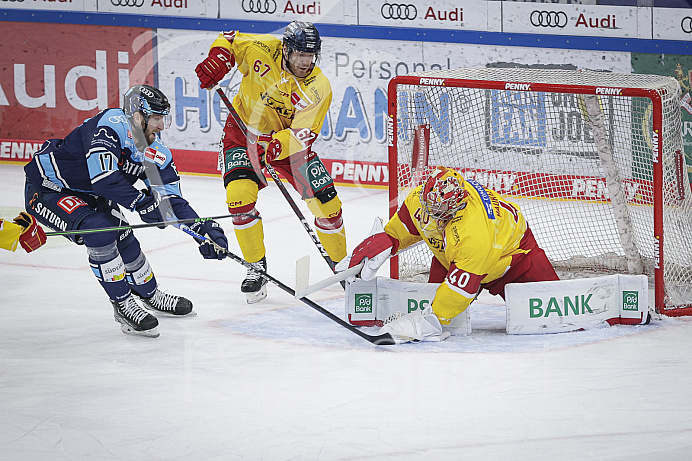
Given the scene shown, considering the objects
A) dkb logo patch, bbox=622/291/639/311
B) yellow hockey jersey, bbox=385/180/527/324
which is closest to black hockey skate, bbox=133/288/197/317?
yellow hockey jersey, bbox=385/180/527/324

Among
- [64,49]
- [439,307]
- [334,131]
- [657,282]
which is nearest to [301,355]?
[439,307]

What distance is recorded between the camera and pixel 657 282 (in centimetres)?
434

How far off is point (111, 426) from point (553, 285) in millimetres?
1980

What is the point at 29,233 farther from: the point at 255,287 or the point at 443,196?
the point at 443,196

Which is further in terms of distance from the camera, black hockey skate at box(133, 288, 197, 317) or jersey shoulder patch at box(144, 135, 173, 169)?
black hockey skate at box(133, 288, 197, 317)

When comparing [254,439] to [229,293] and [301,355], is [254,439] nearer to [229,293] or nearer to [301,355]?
[301,355]

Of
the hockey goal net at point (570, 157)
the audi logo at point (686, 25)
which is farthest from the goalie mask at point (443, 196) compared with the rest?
the audi logo at point (686, 25)

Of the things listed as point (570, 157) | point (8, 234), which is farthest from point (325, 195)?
Answer: point (570, 157)

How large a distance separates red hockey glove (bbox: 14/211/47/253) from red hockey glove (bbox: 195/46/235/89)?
109 cm

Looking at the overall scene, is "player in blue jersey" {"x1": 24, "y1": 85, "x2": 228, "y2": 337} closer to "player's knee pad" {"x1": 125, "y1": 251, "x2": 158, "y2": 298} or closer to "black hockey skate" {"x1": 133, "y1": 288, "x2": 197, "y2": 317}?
"player's knee pad" {"x1": 125, "y1": 251, "x2": 158, "y2": 298}

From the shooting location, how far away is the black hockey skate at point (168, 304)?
4.55 meters

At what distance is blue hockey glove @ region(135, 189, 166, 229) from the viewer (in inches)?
159

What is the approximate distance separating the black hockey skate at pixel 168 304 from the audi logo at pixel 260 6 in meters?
3.83

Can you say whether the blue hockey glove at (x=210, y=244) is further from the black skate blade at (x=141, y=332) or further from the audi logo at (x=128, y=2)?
the audi logo at (x=128, y=2)
